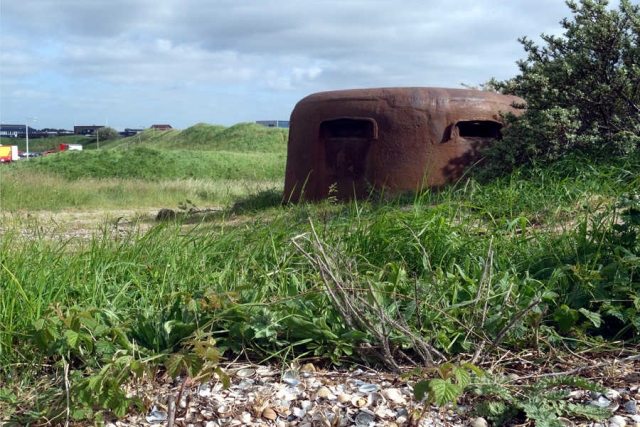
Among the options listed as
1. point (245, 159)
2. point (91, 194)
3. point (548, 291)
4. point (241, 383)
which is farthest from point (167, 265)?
point (245, 159)

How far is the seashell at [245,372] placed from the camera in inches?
106

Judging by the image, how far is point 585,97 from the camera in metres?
6.96

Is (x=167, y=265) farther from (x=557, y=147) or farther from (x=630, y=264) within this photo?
(x=557, y=147)

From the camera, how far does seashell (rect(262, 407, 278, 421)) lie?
2.39 m

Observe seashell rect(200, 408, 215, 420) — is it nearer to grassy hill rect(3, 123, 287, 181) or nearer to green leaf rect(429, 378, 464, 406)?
green leaf rect(429, 378, 464, 406)

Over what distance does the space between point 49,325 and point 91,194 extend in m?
12.5

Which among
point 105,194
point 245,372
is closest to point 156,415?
point 245,372

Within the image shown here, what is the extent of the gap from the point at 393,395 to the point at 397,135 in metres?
5.96

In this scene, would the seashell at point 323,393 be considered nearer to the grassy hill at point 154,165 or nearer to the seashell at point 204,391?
the seashell at point 204,391

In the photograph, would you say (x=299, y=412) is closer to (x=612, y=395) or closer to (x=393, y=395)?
(x=393, y=395)

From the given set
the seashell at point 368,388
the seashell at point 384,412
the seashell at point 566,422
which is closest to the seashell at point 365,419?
the seashell at point 384,412

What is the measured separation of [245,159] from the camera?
25703 millimetres

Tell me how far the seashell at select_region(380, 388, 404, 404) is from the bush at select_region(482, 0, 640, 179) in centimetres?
462

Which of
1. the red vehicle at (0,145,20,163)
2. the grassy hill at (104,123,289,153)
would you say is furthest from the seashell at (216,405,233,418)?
the red vehicle at (0,145,20,163)
